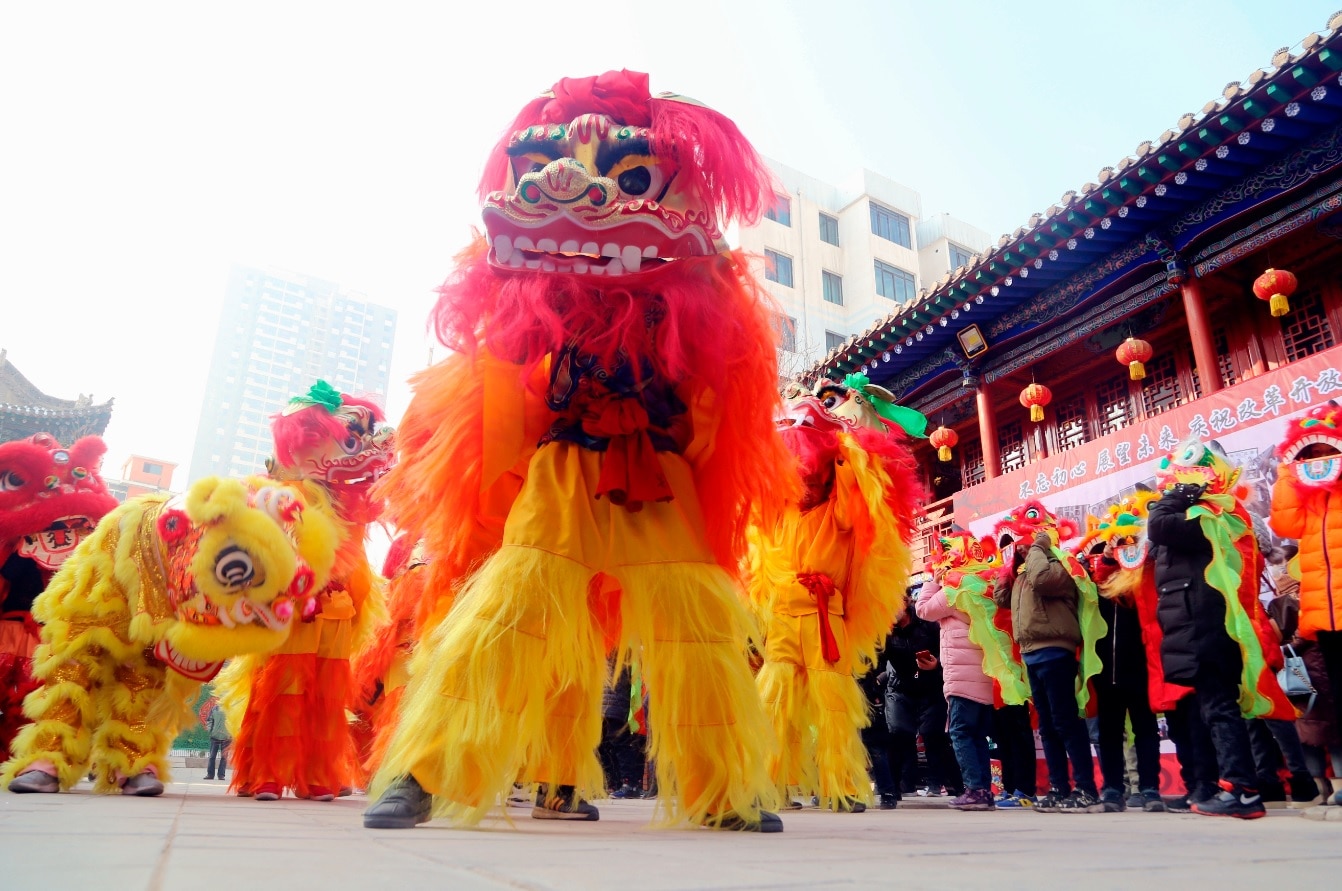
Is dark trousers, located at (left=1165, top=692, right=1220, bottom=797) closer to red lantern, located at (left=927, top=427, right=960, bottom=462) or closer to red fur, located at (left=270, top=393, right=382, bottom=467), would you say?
red fur, located at (left=270, top=393, right=382, bottom=467)

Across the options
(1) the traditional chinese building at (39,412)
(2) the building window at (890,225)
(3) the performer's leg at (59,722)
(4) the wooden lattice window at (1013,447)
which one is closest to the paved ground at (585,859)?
(3) the performer's leg at (59,722)

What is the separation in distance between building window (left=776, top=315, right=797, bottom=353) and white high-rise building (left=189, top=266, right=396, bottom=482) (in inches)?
2844

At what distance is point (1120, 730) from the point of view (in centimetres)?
446

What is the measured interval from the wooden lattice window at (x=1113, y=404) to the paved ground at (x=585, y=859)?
28.0 feet

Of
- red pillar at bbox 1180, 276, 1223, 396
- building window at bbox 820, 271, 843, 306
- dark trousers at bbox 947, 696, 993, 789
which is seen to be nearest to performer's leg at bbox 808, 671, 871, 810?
dark trousers at bbox 947, 696, 993, 789

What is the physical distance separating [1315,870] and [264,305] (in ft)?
284

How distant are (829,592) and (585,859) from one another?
2.74 metres

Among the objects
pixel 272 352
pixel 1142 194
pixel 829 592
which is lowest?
pixel 829 592

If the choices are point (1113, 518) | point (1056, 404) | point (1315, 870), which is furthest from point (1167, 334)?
point (1315, 870)

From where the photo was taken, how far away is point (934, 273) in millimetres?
25641

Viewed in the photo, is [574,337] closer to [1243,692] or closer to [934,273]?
[1243,692]

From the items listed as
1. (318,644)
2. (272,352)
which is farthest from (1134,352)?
(272,352)

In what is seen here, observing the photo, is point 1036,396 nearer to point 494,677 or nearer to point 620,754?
point 620,754

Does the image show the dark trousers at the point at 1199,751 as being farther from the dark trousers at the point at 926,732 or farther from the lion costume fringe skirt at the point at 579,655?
the lion costume fringe skirt at the point at 579,655
